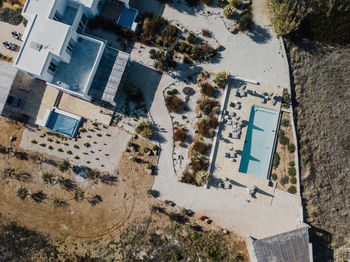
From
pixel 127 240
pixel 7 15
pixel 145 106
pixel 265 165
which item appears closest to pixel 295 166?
pixel 265 165

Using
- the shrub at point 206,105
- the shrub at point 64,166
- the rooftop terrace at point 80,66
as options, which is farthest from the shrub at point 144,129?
the shrub at point 64,166

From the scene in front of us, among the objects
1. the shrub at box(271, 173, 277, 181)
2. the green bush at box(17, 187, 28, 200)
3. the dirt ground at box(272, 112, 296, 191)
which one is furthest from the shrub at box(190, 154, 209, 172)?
the green bush at box(17, 187, 28, 200)

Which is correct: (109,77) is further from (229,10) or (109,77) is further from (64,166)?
(229,10)

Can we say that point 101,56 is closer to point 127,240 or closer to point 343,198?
point 127,240

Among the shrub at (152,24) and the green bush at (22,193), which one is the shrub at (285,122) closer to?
the shrub at (152,24)

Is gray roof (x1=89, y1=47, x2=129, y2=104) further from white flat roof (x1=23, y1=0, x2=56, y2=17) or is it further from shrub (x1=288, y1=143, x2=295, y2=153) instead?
shrub (x1=288, y1=143, x2=295, y2=153)

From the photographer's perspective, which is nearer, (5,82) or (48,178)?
(5,82)

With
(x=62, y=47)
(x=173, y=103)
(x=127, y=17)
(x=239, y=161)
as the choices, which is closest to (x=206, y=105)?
(x=173, y=103)
